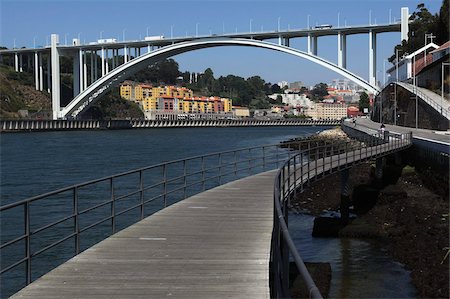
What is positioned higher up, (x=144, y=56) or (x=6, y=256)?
(x=144, y=56)

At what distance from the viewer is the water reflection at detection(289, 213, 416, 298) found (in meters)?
11.8

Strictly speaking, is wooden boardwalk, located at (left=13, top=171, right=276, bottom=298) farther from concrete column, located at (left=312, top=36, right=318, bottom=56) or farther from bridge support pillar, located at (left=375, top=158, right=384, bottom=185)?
concrete column, located at (left=312, top=36, right=318, bottom=56)

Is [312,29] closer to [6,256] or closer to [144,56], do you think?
[144,56]

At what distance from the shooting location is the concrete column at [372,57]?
203 feet

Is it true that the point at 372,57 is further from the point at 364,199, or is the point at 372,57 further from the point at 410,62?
the point at 364,199

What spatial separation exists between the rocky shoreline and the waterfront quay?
7594 centimetres

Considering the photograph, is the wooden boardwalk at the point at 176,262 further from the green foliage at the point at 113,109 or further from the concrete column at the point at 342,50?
the green foliage at the point at 113,109

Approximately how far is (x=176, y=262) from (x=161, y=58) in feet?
246

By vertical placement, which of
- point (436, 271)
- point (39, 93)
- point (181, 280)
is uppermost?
point (39, 93)

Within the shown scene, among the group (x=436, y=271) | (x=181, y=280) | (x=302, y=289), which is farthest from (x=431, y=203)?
(x=181, y=280)

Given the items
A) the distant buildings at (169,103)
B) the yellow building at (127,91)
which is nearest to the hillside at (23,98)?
the distant buildings at (169,103)

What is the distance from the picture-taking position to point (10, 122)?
93.4m

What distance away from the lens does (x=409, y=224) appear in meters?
16.4

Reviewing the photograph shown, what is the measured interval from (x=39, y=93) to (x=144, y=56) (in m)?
41.6
